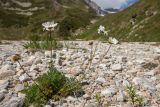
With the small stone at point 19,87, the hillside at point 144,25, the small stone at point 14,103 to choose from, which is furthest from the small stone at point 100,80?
the hillside at point 144,25

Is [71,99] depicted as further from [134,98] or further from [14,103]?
[134,98]

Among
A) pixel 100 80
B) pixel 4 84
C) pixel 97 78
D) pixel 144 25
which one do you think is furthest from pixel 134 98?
pixel 144 25

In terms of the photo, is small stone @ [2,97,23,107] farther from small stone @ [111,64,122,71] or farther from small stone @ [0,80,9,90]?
small stone @ [111,64,122,71]

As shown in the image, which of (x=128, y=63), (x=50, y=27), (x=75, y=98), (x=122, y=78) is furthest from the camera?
(x=128, y=63)

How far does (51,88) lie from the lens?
28.3 feet

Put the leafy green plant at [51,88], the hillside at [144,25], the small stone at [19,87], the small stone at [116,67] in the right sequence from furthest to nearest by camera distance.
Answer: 1. the hillside at [144,25]
2. the small stone at [116,67]
3. the small stone at [19,87]
4. the leafy green plant at [51,88]

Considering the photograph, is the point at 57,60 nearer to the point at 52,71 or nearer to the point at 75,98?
the point at 52,71

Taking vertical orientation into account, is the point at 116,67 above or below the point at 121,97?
above

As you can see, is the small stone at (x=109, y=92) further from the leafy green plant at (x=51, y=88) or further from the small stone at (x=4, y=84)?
the small stone at (x=4, y=84)

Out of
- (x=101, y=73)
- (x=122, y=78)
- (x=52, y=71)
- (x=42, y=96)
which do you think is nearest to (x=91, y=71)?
(x=101, y=73)

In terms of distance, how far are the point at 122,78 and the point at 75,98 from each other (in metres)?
1.76

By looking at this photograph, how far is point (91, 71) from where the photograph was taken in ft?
34.2

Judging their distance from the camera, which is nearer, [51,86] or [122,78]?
[51,86]

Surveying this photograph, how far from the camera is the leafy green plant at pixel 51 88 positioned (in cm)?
819
